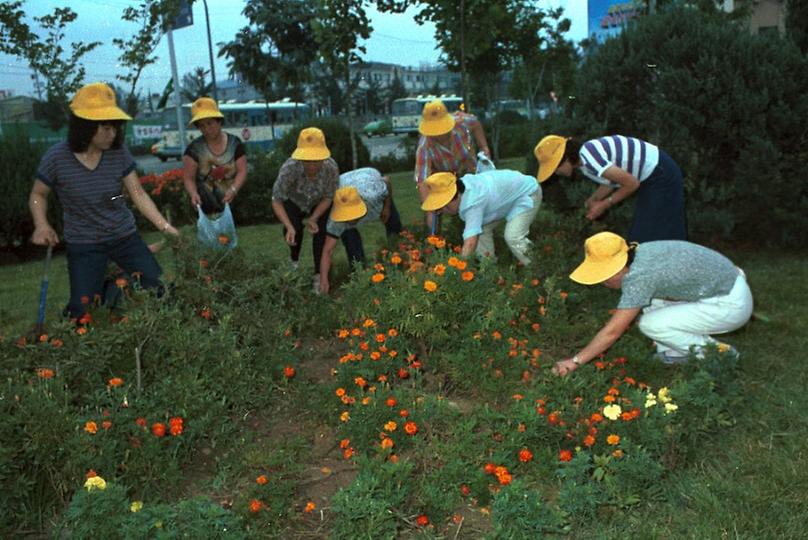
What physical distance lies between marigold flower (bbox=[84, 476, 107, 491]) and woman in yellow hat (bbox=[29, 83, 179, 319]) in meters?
1.77

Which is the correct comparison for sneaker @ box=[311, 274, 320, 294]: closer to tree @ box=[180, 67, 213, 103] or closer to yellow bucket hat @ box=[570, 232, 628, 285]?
yellow bucket hat @ box=[570, 232, 628, 285]

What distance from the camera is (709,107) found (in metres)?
6.67

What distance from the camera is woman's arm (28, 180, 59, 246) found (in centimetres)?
429

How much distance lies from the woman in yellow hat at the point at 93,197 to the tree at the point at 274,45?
20.4m

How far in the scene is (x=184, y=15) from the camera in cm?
1461

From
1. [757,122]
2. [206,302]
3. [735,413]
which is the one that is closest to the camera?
[735,413]

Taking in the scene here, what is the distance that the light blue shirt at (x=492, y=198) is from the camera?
16.5ft

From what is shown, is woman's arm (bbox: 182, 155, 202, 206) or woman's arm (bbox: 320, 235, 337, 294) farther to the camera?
woman's arm (bbox: 320, 235, 337, 294)

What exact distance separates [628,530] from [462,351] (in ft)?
4.06

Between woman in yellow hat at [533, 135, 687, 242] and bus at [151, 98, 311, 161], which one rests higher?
bus at [151, 98, 311, 161]

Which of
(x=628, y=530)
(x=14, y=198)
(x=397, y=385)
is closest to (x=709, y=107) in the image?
(x=397, y=385)

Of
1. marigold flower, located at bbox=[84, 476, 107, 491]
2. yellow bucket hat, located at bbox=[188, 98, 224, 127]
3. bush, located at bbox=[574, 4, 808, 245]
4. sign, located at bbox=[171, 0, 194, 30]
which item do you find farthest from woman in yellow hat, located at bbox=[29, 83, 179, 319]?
sign, located at bbox=[171, 0, 194, 30]

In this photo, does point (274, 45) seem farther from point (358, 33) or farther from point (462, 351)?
point (462, 351)

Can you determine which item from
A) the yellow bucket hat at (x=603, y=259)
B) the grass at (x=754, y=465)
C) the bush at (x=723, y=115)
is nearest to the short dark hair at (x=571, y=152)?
the grass at (x=754, y=465)
